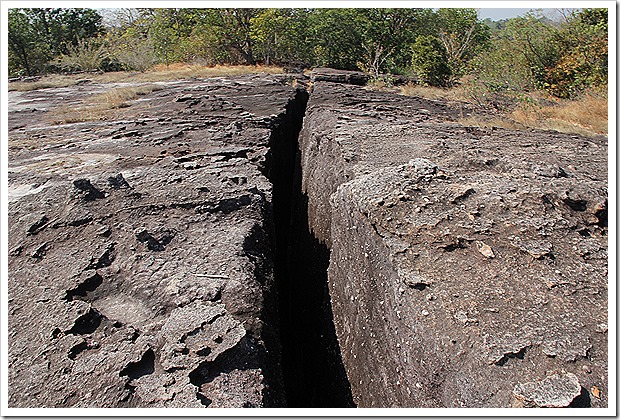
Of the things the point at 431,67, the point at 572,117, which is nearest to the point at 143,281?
the point at 572,117

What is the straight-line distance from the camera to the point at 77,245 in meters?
2.74

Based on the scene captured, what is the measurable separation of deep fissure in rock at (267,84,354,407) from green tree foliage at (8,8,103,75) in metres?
16.0

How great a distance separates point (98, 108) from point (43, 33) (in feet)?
57.9

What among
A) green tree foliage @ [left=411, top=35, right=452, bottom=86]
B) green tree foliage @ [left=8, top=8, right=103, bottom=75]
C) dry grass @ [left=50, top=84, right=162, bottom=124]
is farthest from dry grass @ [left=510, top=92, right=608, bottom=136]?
green tree foliage @ [left=8, top=8, right=103, bottom=75]

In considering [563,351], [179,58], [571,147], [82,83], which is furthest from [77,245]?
[179,58]

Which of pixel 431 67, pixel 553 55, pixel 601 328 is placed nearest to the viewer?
pixel 601 328

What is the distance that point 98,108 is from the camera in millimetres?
7359

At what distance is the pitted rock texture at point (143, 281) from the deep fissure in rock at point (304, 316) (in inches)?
21.7

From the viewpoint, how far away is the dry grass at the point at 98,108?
21.5ft

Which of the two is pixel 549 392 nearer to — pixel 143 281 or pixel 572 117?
pixel 143 281

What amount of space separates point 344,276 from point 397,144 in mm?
1574

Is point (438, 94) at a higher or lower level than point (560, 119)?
lower

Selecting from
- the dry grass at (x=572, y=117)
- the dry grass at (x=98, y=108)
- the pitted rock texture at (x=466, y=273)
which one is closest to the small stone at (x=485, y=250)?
the pitted rock texture at (x=466, y=273)

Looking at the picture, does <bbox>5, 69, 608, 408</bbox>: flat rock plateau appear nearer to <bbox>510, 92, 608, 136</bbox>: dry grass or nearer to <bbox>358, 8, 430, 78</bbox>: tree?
<bbox>510, 92, 608, 136</bbox>: dry grass
